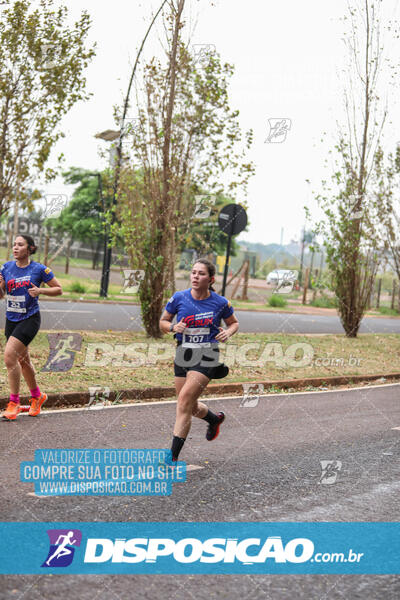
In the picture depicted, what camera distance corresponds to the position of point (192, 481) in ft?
19.5

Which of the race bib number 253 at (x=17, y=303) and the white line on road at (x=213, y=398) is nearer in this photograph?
the race bib number 253 at (x=17, y=303)

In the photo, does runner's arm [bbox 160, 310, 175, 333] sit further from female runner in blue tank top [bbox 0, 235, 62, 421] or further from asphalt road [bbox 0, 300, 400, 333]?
asphalt road [bbox 0, 300, 400, 333]

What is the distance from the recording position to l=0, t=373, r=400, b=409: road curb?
8.90 metres

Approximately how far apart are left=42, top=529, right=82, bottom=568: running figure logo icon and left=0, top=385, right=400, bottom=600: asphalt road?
0.22 metres

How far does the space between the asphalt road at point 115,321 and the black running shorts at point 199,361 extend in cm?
929

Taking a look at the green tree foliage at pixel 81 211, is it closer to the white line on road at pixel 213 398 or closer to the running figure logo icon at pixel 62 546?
the white line on road at pixel 213 398

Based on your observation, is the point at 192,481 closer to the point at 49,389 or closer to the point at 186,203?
the point at 49,389

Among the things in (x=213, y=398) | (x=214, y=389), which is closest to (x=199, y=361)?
(x=213, y=398)

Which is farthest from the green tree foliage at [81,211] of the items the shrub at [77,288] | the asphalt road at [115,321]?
the asphalt road at [115,321]

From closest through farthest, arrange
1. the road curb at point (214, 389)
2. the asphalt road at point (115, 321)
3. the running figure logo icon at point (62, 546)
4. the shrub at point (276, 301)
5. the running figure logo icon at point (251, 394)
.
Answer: the running figure logo icon at point (62, 546) → the road curb at point (214, 389) → the running figure logo icon at point (251, 394) → the asphalt road at point (115, 321) → the shrub at point (276, 301)

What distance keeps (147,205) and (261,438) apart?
25.2 feet

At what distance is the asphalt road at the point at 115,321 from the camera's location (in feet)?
55.5

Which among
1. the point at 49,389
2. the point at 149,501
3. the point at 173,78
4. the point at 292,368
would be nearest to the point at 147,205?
the point at 173,78

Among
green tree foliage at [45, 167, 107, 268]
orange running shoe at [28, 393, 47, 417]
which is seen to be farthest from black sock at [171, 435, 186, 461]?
green tree foliage at [45, 167, 107, 268]
